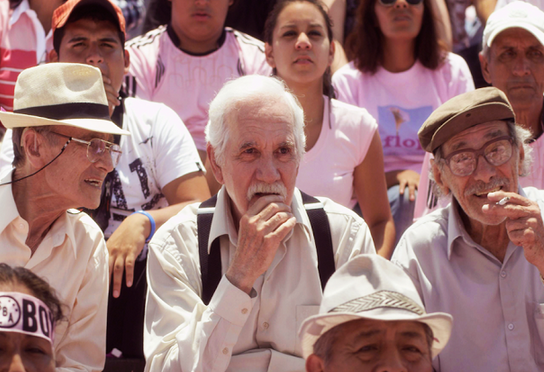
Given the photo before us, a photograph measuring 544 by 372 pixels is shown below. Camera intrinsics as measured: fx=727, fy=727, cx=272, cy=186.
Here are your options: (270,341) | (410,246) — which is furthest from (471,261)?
(270,341)

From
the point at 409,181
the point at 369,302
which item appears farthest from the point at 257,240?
the point at 409,181

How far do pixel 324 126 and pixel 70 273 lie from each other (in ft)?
6.99

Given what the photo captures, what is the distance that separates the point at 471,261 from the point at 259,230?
108cm

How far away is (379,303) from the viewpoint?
7.39 ft

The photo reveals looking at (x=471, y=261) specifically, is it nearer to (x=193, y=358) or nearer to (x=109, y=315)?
(x=193, y=358)

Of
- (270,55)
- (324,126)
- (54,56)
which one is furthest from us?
(270,55)

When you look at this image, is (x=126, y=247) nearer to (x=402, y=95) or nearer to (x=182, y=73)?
(x=182, y=73)

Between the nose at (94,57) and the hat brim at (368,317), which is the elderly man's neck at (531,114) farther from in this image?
the hat brim at (368,317)

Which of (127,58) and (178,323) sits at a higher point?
(127,58)

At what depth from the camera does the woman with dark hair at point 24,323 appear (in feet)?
7.62

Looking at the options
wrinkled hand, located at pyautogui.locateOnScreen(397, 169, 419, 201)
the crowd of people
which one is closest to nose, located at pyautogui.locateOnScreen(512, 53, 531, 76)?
the crowd of people

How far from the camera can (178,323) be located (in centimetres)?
303

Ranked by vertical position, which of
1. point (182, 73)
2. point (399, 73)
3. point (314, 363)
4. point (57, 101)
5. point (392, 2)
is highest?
point (392, 2)

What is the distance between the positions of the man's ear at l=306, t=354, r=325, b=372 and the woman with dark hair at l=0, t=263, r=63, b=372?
86 cm
